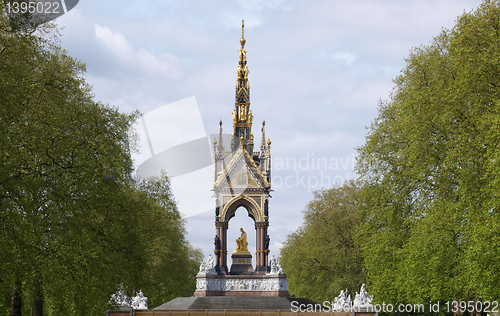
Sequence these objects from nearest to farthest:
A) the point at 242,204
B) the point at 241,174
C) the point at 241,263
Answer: the point at 241,263
the point at 241,174
the point at 242,204

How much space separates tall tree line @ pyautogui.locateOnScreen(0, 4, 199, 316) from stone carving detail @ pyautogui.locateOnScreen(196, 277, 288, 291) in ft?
50.6

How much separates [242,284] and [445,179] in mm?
23289

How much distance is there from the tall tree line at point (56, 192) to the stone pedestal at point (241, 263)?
58.8ft

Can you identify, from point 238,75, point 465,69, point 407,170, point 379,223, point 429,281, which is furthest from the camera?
point 238,75

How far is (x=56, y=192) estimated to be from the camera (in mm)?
25422

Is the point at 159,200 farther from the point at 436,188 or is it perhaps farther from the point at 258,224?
the point at 436,188

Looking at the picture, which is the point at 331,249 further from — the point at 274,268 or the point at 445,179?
the point at 445,179

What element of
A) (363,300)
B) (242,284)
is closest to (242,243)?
(242,284)

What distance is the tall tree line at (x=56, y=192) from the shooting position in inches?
864

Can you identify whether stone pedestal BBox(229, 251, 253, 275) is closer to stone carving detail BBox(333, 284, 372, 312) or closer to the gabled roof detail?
the gabled roof detail

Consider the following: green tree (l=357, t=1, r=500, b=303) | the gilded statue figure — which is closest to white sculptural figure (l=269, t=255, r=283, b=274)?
the gilded statue figure

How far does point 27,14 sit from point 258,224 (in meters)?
30.2

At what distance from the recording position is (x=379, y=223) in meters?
36.6

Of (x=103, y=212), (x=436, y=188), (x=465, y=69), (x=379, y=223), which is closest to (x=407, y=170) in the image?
(x=436, y=188)
